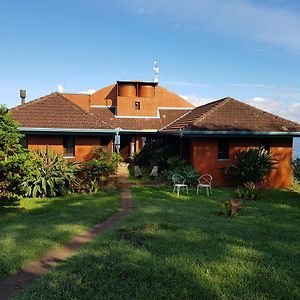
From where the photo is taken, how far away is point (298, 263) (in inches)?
264

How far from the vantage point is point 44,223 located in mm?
10023

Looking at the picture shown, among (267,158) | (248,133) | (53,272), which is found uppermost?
(248,133)

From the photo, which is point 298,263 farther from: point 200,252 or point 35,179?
point 35,179

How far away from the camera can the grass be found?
7.20 meters

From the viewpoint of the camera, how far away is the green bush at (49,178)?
15.1 meters

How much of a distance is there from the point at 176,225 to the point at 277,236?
257cm

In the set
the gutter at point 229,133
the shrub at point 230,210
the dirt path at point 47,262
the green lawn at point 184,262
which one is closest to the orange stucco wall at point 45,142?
the gutter at point 229,133

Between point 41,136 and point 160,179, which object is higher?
point 41,136

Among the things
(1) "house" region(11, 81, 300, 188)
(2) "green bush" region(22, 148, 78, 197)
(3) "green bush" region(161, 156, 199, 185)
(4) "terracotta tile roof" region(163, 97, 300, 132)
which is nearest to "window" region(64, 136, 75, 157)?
(1) "house" region(11, 81, 300, 188)

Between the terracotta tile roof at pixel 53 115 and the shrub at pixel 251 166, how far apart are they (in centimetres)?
685

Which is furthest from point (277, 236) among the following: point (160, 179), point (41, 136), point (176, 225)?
point (41, 136)

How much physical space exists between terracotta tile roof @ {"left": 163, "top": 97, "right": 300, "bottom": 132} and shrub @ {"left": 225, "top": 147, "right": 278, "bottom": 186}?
4.27ft

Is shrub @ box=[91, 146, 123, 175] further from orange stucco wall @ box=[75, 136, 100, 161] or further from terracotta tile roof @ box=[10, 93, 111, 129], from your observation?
terracotta tile roof @ box=[10, 93, 111, 129]

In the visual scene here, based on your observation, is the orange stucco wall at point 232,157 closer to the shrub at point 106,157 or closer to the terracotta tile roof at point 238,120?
the terracotta tile roof at point 238,120
